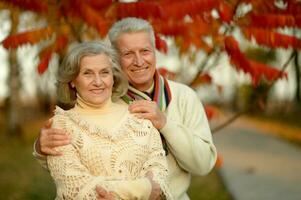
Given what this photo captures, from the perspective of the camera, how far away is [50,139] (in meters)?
2.79

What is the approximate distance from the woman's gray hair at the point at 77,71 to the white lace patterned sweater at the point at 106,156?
111 millimetres

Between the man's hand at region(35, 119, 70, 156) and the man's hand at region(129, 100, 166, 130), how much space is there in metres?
0.41

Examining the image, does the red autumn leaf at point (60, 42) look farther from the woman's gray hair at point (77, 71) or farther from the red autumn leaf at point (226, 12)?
the woman's gray hair at point (77, 71)

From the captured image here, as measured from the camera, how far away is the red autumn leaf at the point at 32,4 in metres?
4.76

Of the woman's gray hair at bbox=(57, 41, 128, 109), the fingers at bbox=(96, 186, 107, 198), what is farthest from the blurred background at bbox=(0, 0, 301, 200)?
the fingers at bbox=(96, 186, 107, 198)

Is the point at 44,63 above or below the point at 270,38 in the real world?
below

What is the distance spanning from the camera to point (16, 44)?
489 centimetres

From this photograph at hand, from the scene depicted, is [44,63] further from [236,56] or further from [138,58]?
[138,58]

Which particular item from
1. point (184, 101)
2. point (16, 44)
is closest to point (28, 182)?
point (16, 44)

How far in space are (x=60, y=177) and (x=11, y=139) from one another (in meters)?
15.7

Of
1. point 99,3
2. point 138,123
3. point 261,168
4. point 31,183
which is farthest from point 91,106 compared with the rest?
point 261,168

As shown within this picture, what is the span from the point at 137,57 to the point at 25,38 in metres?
2.07

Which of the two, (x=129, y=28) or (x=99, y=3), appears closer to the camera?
(x=129, y=28)

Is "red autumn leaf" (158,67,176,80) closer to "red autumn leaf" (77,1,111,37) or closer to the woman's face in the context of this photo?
"red autumn leaf" (77,1,111,37)
